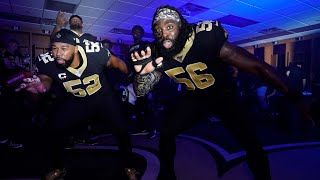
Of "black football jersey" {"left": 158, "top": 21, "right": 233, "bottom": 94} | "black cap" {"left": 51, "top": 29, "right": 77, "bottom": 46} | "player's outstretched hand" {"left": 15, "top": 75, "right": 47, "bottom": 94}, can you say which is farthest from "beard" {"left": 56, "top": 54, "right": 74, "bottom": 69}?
"black football jersey" {"left": 158, "top": 21, "right": 233, "bottom": 94}

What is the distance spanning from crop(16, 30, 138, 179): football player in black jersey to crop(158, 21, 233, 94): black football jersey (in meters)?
0.75

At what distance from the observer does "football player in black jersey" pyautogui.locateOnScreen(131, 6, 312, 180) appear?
1564 mm

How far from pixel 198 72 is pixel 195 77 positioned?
54 millimetres

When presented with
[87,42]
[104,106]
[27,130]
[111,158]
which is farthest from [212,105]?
[27,130]

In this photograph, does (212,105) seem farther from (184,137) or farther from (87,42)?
(184,137)

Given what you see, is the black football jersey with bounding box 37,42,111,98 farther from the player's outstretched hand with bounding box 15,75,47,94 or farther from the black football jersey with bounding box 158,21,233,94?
the black football jersey with bounding box 158,21,233,94

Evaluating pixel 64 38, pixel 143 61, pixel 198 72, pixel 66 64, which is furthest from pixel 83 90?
pixel 198 72

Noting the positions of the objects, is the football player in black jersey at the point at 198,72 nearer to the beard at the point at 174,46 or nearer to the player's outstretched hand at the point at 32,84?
the beard at the point at 174,46

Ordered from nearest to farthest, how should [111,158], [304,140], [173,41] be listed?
1. [173,41]
2. [111,158]
3. [304,140]

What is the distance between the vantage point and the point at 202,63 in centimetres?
163

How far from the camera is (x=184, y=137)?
12.7 feet

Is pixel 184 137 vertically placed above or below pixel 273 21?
below

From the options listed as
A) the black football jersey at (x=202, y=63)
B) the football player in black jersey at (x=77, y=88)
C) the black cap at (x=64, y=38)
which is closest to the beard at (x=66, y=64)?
the football player in black jersey at (x=77, y=88)

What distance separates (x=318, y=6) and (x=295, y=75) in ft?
12.9
